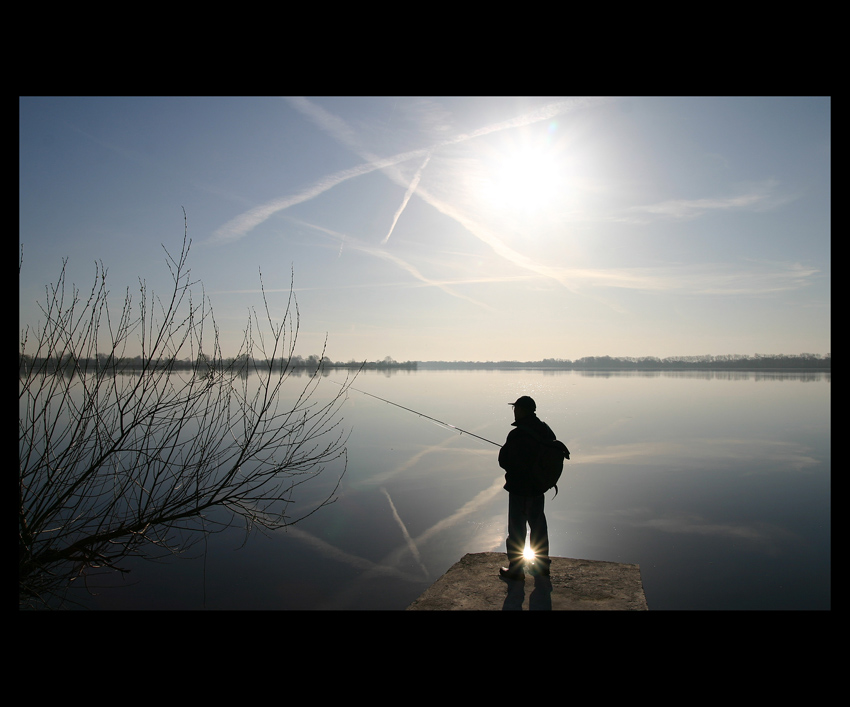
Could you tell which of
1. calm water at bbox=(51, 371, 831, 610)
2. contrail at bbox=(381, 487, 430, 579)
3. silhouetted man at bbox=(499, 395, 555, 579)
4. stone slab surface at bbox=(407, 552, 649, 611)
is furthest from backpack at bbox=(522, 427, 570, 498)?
contrail at bbox=(381, 487, 430, 579)

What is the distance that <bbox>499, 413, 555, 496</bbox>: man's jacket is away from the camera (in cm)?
450

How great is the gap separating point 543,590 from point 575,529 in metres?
7.32

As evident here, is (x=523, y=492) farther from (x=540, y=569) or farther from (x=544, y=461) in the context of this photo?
(x=540, y=569)

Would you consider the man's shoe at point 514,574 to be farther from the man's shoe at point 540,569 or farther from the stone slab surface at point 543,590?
the man's shoe at point 540,569

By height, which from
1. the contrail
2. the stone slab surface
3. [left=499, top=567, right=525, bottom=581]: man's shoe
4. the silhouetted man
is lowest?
the contrail

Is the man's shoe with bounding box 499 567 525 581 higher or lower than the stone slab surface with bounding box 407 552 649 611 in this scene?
higher

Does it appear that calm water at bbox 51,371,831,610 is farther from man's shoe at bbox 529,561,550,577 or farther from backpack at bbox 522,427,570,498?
backpack at bbox 522,427,570,498

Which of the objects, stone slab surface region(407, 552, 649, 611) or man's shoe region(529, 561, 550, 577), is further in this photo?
man's shoe region(529, 561, 550, 577)

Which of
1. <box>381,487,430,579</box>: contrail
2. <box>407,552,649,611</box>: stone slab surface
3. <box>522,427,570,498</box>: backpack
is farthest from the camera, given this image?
<box>381,487,430,579</box>: contrail

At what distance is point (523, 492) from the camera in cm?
453
